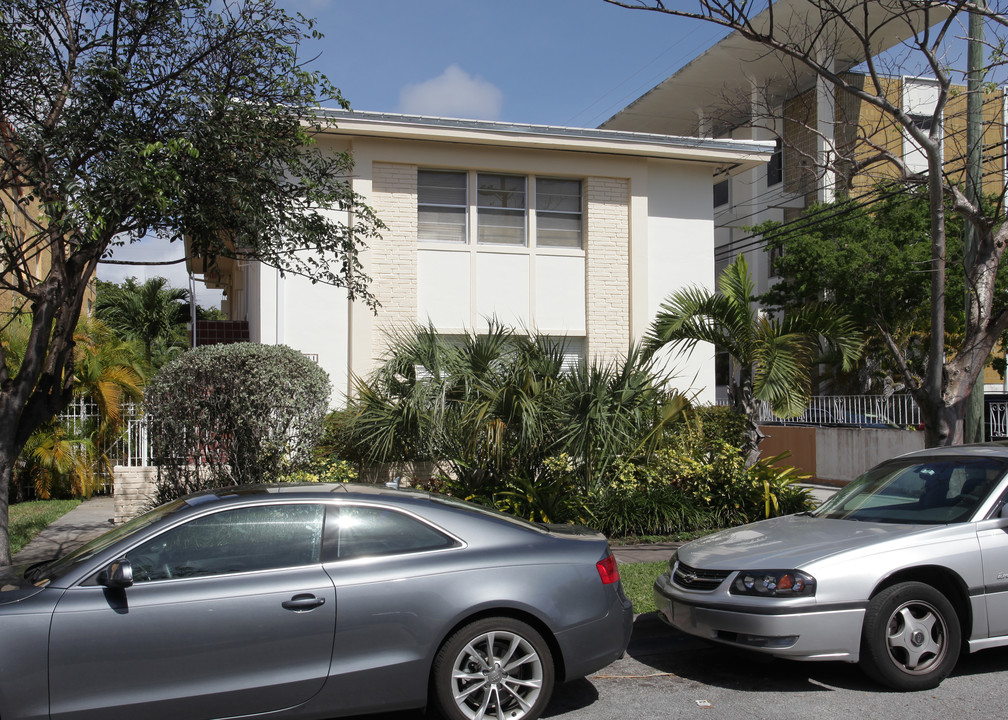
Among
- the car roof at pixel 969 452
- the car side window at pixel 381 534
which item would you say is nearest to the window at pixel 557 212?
the car roof at pixel 969 452

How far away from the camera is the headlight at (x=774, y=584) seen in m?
5.31

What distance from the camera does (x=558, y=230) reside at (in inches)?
635

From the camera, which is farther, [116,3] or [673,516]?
[673,516]

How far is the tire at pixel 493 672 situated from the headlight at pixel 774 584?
1531 millimetres

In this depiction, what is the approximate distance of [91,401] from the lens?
564 inches

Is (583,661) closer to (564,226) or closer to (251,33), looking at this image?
(251,33)

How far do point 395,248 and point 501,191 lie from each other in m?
2.39

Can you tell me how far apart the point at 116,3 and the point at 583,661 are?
777 centimetres

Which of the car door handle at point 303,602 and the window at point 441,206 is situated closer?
the car door handle at point 303,602

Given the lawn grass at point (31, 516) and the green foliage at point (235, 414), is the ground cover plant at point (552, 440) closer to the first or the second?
the green foliage at point (235, 414)

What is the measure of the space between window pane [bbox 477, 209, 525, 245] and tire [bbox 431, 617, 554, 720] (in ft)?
38.0

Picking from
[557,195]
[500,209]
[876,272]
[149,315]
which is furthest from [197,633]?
[149,315]

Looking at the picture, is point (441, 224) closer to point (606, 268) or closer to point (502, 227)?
point (502, 227)

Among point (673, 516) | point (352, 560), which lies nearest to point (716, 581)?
point (352, 560)
